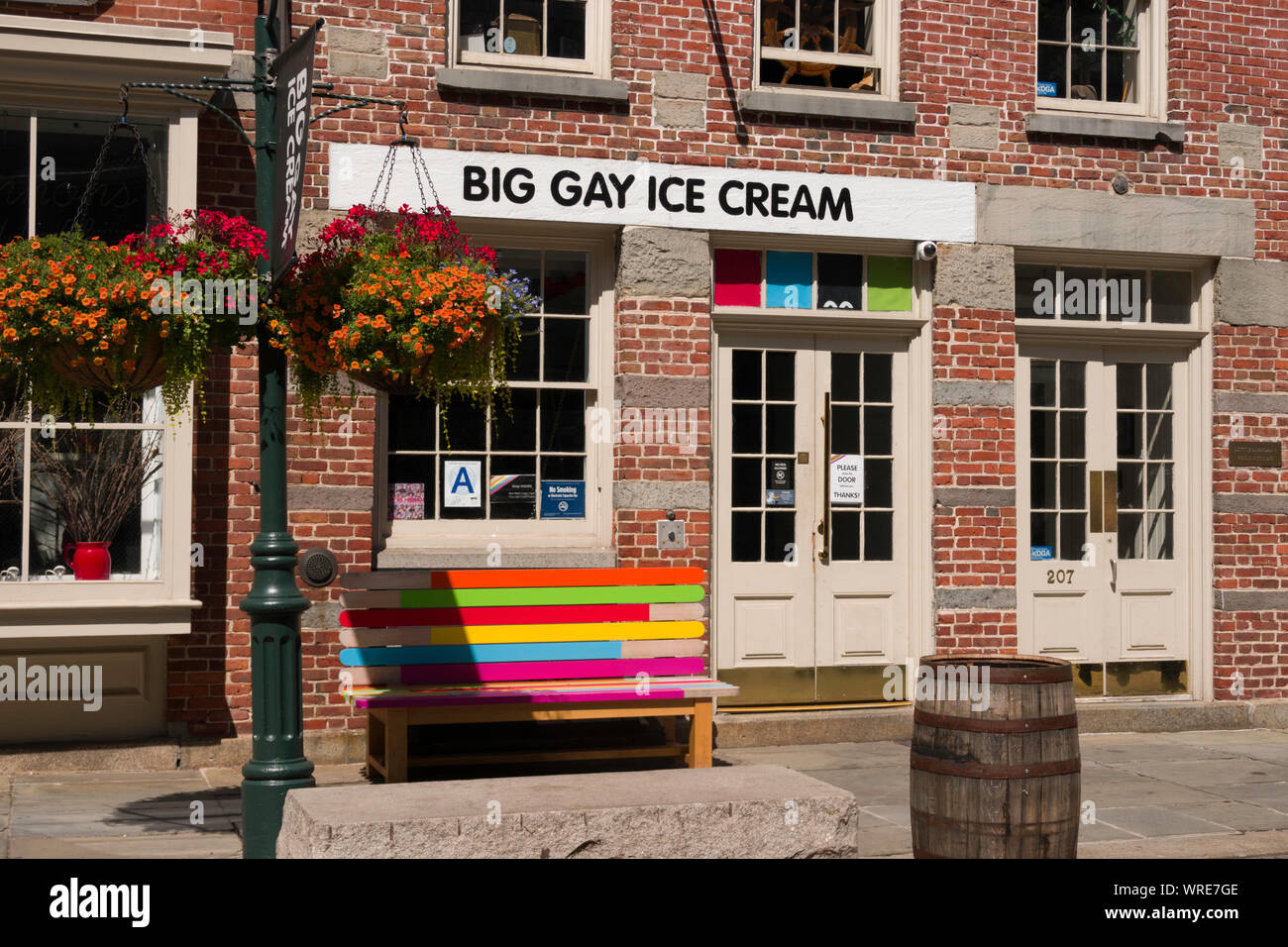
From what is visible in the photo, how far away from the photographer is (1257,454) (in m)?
11.3

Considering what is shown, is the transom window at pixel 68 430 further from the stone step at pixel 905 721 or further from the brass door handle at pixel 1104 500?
the brass door handle at pixel 1104 500

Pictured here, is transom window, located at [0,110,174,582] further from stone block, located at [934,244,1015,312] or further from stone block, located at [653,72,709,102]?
stone block, located at [934,244,1015,312]

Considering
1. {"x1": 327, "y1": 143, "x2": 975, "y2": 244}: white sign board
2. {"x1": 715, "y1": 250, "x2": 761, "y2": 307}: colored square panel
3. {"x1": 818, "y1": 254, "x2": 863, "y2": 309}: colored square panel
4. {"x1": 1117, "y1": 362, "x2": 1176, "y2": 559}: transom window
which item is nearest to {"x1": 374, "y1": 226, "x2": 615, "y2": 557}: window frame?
{"x1": 327, "y1": 143, "x2": 975, "y2": 244}: white sign board

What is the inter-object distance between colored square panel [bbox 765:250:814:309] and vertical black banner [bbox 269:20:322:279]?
469cm

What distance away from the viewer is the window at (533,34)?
397 inches

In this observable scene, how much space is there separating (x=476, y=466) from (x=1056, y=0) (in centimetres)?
564

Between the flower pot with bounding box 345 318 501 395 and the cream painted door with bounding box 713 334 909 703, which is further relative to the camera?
the cream painted door with bounding box 713 334 909 703

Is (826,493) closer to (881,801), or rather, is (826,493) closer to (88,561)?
(881,801)

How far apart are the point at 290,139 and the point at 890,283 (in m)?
5.54

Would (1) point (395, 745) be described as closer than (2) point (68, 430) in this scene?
Yes

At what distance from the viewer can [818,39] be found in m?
10.8

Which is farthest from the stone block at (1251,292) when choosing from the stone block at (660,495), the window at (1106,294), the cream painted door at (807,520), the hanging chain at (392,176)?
the hanging chain at (392,176)

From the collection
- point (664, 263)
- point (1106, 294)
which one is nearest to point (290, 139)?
point (664, 263)

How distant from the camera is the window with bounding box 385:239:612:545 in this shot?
392 inches
